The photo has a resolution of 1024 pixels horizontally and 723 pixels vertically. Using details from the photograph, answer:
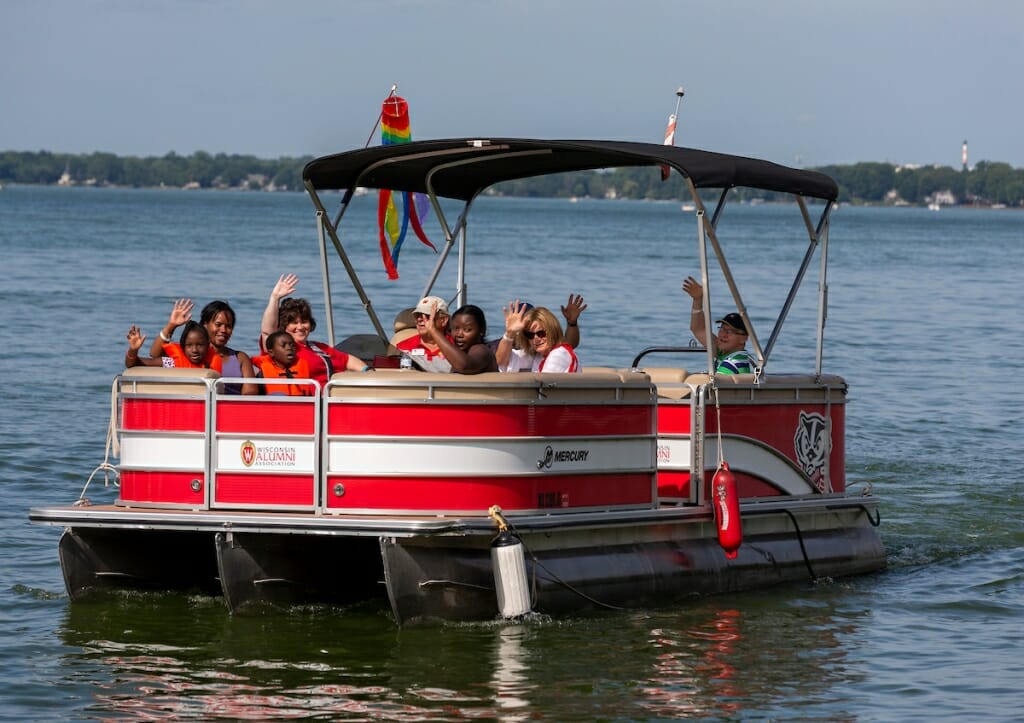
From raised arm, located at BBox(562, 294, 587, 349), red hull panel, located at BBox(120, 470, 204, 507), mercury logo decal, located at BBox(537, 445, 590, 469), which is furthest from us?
raised arm, located at BBox(562, 294, 587, 349)

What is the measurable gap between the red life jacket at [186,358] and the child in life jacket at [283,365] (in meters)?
0.27

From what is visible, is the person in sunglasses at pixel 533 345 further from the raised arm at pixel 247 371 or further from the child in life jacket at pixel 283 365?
the raised arm at pixel 247 371

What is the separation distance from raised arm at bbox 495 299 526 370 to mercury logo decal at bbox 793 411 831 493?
221cm

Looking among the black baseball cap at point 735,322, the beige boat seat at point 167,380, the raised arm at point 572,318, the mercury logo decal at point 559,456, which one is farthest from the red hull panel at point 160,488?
the black baseball cap at point 735,322

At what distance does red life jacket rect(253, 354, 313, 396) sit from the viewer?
9984mm

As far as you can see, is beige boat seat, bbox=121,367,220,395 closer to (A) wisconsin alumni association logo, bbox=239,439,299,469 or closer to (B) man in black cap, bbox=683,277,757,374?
(A) wisconsin alumni association logo, bbox=239,439,299,469

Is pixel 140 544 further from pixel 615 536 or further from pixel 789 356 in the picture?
pixel 789 356

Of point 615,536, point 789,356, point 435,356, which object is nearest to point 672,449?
point 615,536

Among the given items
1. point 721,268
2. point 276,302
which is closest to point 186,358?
point 276,302

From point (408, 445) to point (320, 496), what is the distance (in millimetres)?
582

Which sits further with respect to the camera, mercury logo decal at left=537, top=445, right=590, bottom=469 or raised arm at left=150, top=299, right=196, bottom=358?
raised arm at left=150, top=299, right=196, bottom=358

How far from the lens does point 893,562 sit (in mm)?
13180

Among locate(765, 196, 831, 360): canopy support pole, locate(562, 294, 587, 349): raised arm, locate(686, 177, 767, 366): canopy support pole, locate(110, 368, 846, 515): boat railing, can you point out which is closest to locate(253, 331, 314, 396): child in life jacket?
locate(110, 368, 846, 515): boat railing

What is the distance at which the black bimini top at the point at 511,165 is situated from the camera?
10523 mm
